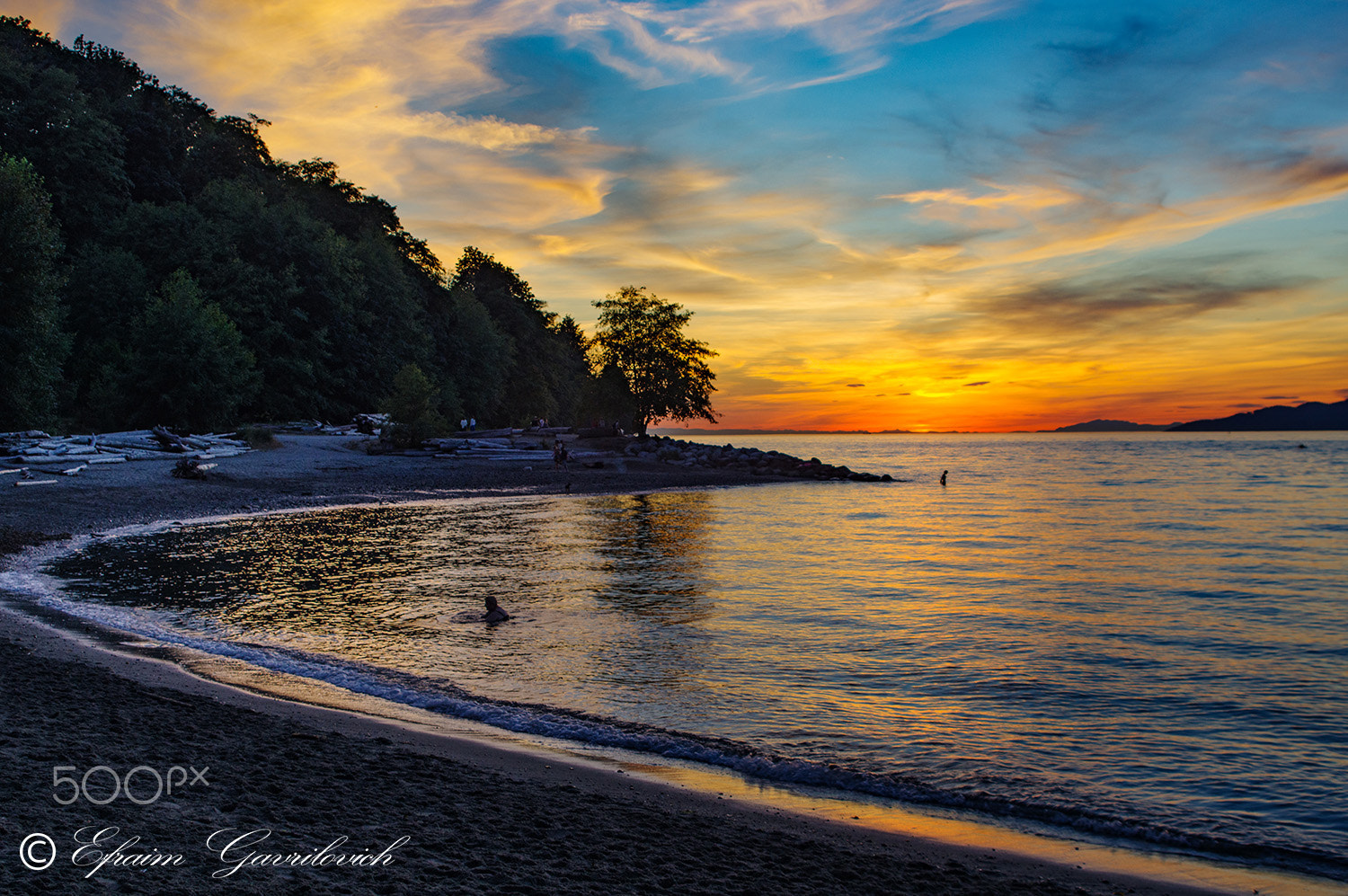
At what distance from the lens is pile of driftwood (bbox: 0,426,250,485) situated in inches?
1007

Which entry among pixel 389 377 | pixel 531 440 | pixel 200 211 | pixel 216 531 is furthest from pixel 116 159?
pixel 216 531

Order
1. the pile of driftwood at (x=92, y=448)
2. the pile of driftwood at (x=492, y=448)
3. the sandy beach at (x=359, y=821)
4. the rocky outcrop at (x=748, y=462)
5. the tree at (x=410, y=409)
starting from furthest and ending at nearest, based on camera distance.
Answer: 1. the rocky outcrop at (x=748, y=462)
2. the pile of driftwood at (x=492, y=448)
3. the tree at (x=410, y=409)
4. the pile of driftwood at (x=92, y=448)
5. the sandy beach at (x=359, y=821)

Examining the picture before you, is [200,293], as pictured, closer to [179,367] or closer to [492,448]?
[179,367]

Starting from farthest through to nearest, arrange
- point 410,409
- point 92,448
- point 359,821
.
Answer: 1. point 410,409
2. point 92,448
3. point 359,821

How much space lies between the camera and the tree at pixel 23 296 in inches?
1156

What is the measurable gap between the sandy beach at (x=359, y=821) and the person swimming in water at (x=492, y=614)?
161 inches

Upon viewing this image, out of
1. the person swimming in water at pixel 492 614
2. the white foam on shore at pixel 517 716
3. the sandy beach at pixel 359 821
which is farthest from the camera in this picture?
the person swimming in water at pixel 492 614

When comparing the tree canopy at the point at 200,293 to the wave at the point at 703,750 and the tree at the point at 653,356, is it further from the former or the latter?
the wave at the point at 703,750

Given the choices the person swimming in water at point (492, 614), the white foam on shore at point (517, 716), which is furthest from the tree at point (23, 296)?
the person swimming in water at point (492, 614)

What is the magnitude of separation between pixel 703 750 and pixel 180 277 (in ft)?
145

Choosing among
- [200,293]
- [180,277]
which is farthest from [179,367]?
[200,293]

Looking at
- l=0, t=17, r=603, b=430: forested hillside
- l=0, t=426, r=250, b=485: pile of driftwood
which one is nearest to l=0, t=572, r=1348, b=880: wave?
l=0, t=426, r=250, b=485: pile of driftwood

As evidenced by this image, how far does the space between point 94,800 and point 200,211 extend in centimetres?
6102

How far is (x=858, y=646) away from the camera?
10.6 meters
